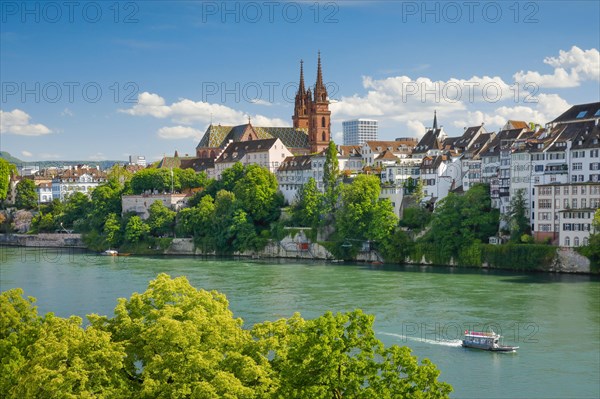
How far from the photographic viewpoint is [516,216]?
62.5m

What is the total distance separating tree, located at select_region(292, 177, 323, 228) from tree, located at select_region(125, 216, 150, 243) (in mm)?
17172

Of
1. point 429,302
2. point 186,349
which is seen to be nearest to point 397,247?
point 429,302

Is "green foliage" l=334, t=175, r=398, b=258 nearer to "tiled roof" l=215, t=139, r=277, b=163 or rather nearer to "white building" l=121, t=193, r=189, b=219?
"tiled roof" l=215, t=139, r=277, b=163

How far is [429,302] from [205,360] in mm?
29864

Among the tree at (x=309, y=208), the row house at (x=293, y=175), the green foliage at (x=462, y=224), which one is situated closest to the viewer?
the green foliage at (x=462, y=224)

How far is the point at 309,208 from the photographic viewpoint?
77.8 m

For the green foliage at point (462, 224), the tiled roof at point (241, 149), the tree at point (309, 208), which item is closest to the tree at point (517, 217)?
the green foliage at point (462, 224)

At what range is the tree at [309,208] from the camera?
3056 inches

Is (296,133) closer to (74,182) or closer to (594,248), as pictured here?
(74,182)

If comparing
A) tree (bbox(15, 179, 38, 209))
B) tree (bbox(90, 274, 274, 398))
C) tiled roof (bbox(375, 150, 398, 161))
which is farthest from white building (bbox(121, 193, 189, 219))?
tree (bbox(90, 274, 274, 398))

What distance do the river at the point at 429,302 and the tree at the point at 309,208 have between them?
695 centimetres

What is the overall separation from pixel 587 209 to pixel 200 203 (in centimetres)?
4118

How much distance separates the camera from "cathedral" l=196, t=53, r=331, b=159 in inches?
4286

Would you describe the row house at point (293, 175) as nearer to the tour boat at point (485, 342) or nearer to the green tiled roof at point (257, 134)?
the green tiled roof at point (257, 134)
